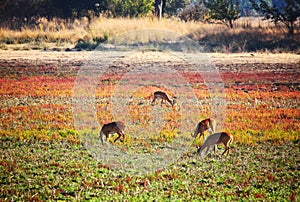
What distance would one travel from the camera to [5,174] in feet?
27.9

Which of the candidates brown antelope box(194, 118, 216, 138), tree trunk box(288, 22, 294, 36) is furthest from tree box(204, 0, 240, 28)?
brown antelope box(194, 118, 216, 138)

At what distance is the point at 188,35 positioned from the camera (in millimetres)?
32531

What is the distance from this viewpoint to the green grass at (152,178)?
7617 millimetres

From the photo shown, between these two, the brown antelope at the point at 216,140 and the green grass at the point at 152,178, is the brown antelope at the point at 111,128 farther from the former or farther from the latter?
the brown antelope at the point at 216,140

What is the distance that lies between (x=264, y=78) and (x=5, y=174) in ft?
49.9

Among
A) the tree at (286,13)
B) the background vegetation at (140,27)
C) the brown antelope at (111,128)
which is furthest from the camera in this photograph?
the tree at (286,13)

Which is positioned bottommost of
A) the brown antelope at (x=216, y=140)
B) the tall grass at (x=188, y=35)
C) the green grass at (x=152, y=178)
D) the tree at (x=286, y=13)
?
the green grass at (x=152, y=178)

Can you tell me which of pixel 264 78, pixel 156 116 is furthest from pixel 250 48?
pixel 156 116

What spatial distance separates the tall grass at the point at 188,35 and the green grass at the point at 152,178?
20226 millimetres

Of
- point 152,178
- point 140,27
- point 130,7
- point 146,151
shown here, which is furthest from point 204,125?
point 130,7

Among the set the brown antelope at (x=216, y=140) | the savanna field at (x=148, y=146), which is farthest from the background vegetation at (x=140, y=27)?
the brown antelope at (x=216, y=140)

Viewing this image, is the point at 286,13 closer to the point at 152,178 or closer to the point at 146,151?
the point at 146,151

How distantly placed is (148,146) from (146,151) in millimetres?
413

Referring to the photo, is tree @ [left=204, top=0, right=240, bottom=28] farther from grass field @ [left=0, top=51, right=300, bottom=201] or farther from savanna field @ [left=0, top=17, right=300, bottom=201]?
grass field @ [left=0, top=51, right=300, bottom=201]
